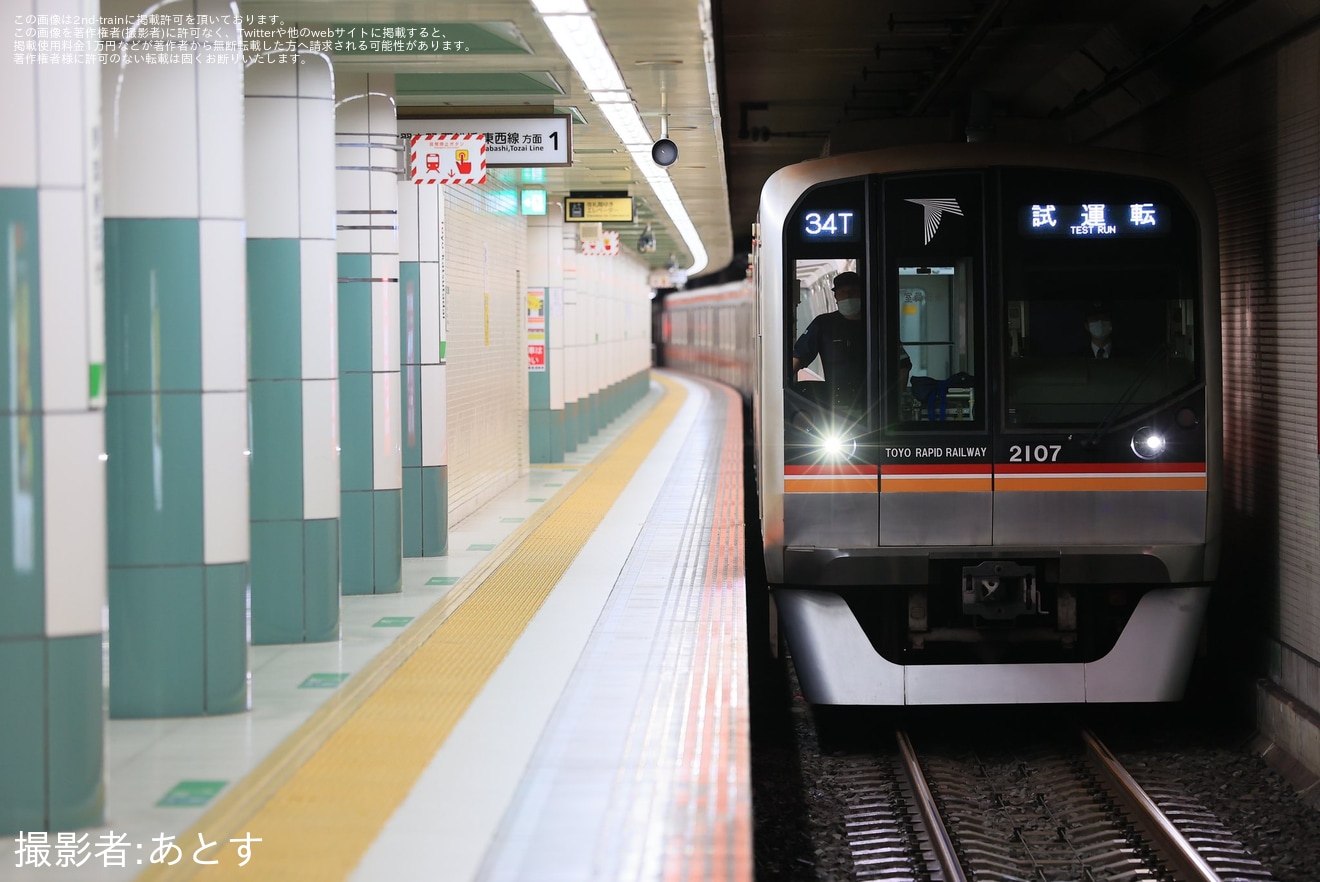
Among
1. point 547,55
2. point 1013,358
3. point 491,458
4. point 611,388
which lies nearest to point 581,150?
point 491,458

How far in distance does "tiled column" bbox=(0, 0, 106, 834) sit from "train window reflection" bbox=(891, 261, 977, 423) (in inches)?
141

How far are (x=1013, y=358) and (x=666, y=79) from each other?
3346 mm

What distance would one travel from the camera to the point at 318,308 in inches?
282

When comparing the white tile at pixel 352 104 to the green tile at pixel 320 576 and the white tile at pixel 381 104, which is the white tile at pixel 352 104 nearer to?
the white tile at pixel 381 104

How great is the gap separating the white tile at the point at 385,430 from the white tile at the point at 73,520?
4044 millimetres

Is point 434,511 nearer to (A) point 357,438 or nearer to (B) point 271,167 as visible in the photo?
(A) point 357,438

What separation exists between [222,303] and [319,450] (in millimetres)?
1738

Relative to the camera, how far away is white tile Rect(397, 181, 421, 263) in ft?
32.0

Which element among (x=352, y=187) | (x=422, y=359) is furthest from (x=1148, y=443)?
(x=422, y=359)

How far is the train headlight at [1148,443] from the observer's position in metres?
6.70

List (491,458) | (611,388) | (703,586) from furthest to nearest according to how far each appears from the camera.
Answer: (611,388), (491,458), (703,586)

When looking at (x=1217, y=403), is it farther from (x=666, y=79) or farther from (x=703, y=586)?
(x=666, y=79)

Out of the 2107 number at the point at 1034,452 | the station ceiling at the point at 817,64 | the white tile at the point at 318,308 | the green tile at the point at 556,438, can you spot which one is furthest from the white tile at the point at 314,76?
the green tile at the point at 556,438

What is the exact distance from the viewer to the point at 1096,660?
6734 mm
